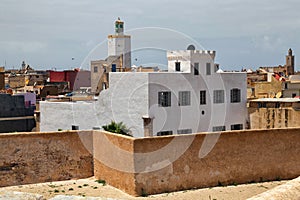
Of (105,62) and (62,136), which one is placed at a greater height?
(105,62)

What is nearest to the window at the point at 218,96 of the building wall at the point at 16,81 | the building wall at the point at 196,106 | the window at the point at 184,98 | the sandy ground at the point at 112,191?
the building wall at the point at 196,106

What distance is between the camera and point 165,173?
63.4 ft

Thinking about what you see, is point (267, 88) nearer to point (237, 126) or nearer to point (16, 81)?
point (237, 126)

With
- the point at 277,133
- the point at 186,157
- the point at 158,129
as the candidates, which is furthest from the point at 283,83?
the point at 186,157

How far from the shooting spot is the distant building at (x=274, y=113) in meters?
27.5

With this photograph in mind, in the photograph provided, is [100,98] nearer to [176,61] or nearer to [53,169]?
[176,61]

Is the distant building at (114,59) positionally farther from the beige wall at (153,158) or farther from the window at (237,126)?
the beige wall at (153,158)

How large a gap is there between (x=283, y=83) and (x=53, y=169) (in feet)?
82.4

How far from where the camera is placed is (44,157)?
20.5 meters

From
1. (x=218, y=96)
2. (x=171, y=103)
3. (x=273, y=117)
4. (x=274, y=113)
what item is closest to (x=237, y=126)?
(x=218, y=96)

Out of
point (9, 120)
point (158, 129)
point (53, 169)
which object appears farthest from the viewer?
point (9, 120)

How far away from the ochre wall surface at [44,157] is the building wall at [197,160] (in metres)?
0.63

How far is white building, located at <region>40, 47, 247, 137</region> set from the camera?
26781 millimetres

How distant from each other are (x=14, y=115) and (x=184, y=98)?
43.5 ft
